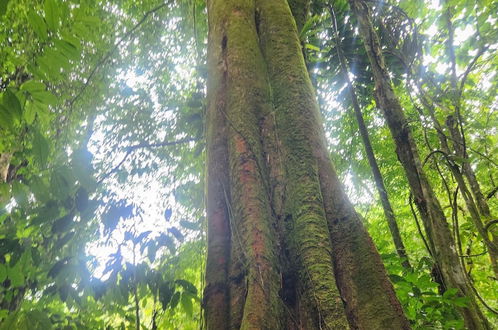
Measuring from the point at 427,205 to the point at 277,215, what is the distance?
4.19 ft

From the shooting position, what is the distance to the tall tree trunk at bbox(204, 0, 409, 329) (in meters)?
1.49

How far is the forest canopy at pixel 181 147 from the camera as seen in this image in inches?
61.9

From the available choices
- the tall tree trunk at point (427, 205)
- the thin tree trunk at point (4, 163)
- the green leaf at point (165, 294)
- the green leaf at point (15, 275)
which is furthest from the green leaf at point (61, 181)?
the thin tree trunk at point (4, 163)

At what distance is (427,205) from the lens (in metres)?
2.41

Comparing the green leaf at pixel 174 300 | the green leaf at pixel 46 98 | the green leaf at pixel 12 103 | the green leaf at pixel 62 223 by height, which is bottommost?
the green leaf at pixel 174 300

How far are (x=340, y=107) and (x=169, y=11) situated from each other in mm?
3772

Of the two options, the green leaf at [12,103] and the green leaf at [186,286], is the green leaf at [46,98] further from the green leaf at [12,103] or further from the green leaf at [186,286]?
the green leaf at [186,286]

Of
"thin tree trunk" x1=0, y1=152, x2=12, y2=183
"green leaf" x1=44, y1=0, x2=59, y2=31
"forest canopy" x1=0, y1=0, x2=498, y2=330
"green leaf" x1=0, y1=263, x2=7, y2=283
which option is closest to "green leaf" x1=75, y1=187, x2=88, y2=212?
"forest canopy" x1=0, y1=0, x2=498, y2=330

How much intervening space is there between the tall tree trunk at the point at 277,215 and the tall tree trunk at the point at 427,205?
3.10 ft

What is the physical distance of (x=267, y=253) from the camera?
1.60 m

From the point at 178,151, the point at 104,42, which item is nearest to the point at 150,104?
the point at 178,151

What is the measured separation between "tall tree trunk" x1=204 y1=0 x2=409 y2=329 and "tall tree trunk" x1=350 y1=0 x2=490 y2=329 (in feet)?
3.10

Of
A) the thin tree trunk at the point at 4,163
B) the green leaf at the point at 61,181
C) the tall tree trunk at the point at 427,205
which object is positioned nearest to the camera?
the green leaf at the point at 61,181

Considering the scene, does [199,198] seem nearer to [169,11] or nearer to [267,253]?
[267,253]
